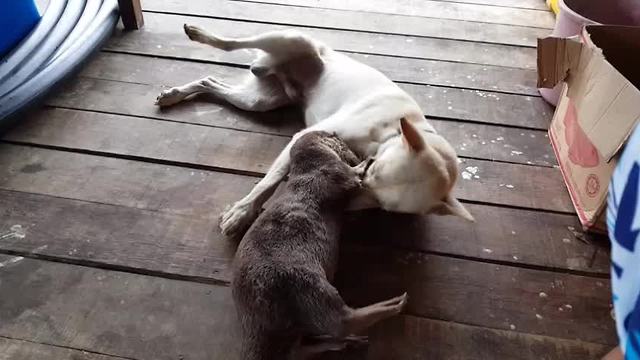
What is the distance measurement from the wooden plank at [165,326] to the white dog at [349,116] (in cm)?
21

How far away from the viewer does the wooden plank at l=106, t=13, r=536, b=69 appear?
1.91 m

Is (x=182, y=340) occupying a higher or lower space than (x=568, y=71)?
lower

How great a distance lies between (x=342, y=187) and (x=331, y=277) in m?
0.17

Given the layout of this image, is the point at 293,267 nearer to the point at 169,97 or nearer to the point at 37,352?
the point at 37,352

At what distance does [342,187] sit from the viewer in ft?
3.61

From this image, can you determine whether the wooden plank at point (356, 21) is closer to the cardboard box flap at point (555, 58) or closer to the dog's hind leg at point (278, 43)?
the dog's hind leg at point (278, 43)

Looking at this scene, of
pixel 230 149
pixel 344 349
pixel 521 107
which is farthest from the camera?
pixel 521 107

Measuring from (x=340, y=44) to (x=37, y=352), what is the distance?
1353 mm

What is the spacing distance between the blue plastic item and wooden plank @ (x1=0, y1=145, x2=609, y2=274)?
0.49 meters

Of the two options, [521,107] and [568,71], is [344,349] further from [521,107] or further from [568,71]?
[521,107]

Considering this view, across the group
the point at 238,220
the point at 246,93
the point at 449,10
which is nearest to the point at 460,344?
the point at 238,220

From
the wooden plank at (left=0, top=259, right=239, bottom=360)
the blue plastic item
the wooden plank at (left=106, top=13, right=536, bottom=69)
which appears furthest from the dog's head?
the blue plastic item

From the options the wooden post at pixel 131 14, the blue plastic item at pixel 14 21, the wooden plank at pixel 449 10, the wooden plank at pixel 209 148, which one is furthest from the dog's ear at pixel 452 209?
the blue plastic item at pixel 14 21

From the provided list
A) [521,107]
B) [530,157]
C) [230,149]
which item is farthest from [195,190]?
[521,107]
